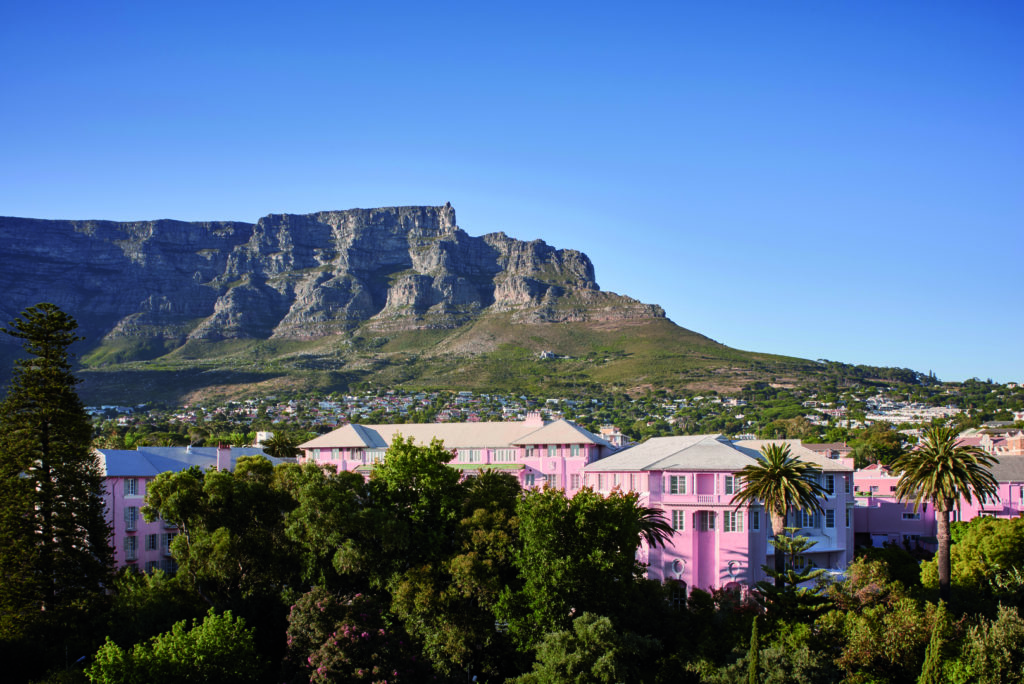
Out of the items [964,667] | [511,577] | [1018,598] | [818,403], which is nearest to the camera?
[964,667]

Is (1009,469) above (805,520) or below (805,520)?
above

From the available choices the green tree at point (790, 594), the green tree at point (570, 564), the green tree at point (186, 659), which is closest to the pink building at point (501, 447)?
the green tree at point (570, 564)

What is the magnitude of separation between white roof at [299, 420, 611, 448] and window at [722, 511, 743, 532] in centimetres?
2128

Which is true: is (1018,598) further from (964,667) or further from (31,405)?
(31,405)

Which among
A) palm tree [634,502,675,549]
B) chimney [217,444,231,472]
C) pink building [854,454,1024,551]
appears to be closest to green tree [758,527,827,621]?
palm tree [634,502,675,549]

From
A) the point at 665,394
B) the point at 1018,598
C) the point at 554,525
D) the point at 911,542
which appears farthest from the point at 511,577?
the point at 665,394

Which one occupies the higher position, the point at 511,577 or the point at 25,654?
the point at 511,577

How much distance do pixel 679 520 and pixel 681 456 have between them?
171 inches

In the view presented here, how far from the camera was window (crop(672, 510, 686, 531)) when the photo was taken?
2139 inches

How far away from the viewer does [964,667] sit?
139ft

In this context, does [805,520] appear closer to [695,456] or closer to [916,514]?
[695,456]

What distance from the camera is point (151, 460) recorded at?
71.8 m

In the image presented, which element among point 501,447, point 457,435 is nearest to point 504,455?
point 501,447

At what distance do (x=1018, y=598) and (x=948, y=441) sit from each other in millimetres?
10410
